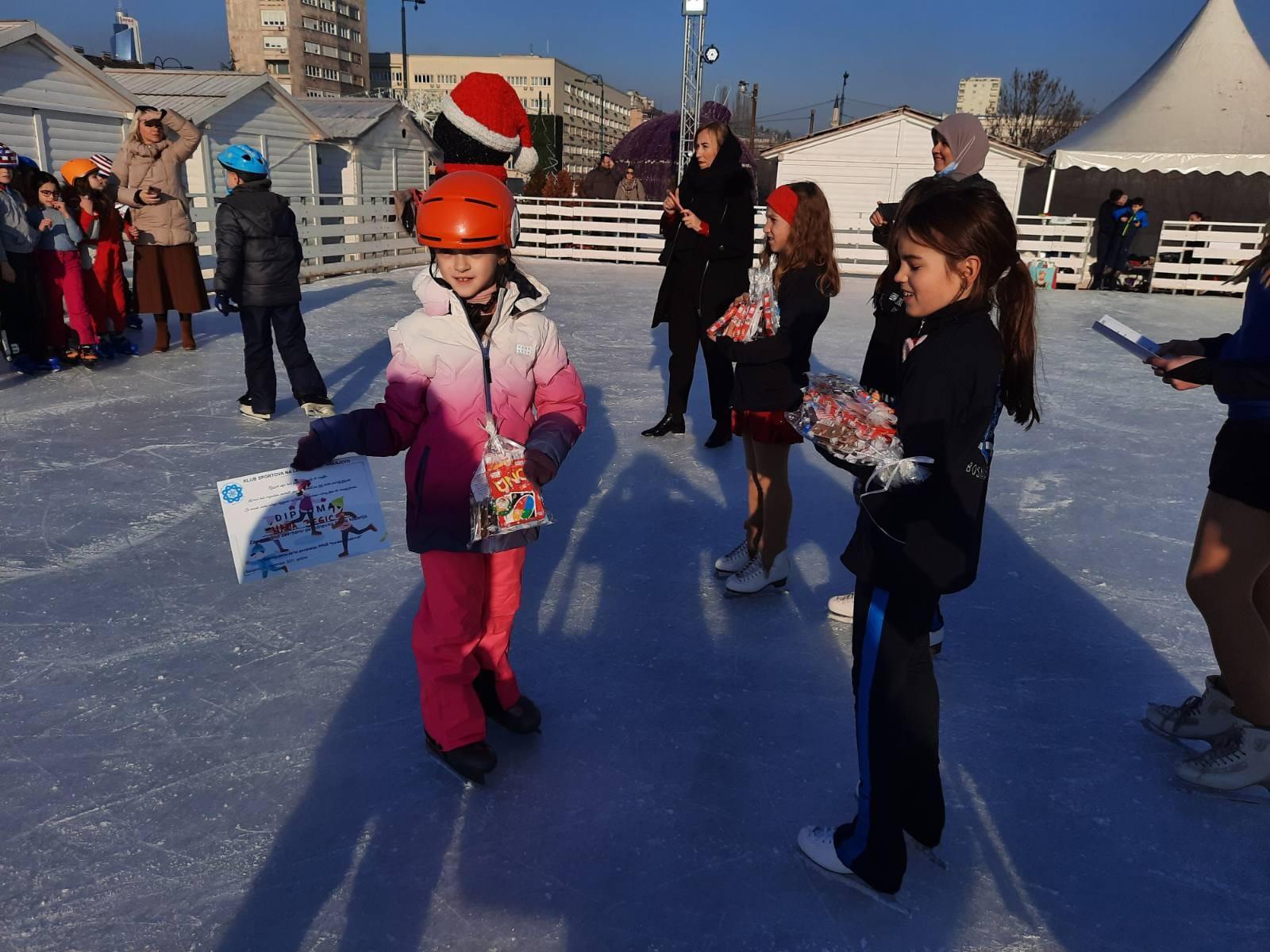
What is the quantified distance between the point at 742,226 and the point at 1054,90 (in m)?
47.0

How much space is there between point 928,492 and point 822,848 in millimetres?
830

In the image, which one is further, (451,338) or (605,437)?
(605,437)

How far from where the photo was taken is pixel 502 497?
1775 millimetres

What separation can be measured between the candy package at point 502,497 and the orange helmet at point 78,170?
645 cm

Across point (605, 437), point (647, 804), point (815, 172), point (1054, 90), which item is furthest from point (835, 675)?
point (1054, 90)

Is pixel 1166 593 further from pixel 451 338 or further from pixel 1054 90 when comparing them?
pixel 1054 90

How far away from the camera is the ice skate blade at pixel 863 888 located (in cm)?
172

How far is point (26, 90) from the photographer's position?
Answer: 9820mm

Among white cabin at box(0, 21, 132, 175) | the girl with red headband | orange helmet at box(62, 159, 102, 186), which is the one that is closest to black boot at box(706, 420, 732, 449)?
the girl with red headband

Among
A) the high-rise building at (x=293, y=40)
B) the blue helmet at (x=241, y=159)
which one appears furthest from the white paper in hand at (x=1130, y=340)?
the high-rise building at (x=293, y=40)

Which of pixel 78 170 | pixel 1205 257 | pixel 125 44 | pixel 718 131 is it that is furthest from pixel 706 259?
pixel 125 44

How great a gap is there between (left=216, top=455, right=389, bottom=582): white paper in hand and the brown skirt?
5.54 m

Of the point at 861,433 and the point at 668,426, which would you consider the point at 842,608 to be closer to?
the point at 861,433

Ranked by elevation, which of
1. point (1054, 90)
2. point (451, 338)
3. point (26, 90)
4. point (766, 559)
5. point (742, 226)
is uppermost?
point (1054, 90)
